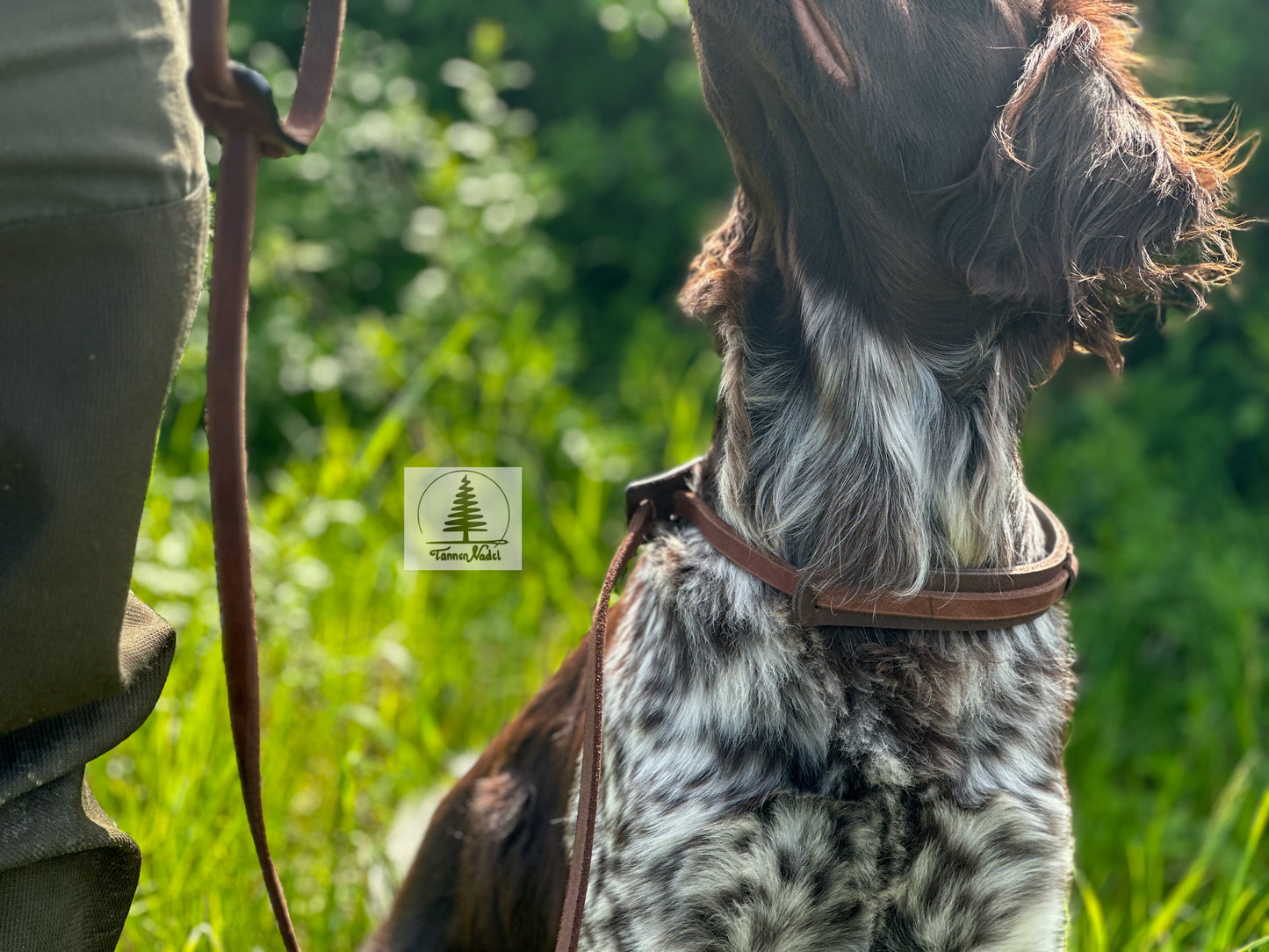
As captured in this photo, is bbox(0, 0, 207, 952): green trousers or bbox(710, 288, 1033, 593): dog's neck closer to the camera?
bbox(0, 0, 207, 952): green trousers

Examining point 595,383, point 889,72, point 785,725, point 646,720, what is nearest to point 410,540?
point 646,720

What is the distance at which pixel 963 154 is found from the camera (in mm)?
1626

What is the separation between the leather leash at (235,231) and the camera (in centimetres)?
123

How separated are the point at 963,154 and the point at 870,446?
42 cm

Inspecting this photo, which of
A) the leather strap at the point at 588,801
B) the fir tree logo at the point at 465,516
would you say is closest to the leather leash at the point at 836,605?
the leather strap at the point at 588,801

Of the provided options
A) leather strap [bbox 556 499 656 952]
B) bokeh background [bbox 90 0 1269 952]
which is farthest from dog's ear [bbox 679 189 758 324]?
bokeh background [bbox 90 0 1269 952]

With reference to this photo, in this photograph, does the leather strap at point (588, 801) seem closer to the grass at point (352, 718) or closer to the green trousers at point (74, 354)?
the green trousers at point (74, 354)

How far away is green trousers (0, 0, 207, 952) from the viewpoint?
1.27 meters

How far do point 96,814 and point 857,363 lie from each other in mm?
1175

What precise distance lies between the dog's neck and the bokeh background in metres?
0.91

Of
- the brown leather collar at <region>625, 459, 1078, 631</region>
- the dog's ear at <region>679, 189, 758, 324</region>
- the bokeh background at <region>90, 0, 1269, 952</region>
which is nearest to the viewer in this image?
the brown leather collar at <region>625, 459, 1078, 631</region>

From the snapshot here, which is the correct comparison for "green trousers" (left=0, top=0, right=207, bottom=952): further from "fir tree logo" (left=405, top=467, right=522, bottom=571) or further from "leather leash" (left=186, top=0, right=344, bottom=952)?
"fir tree logo" (left=405, top=467, right=522, bottom=571)

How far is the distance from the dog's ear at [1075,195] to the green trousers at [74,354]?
0.97 metres

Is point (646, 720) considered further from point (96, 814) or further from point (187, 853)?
point (187, 853)
